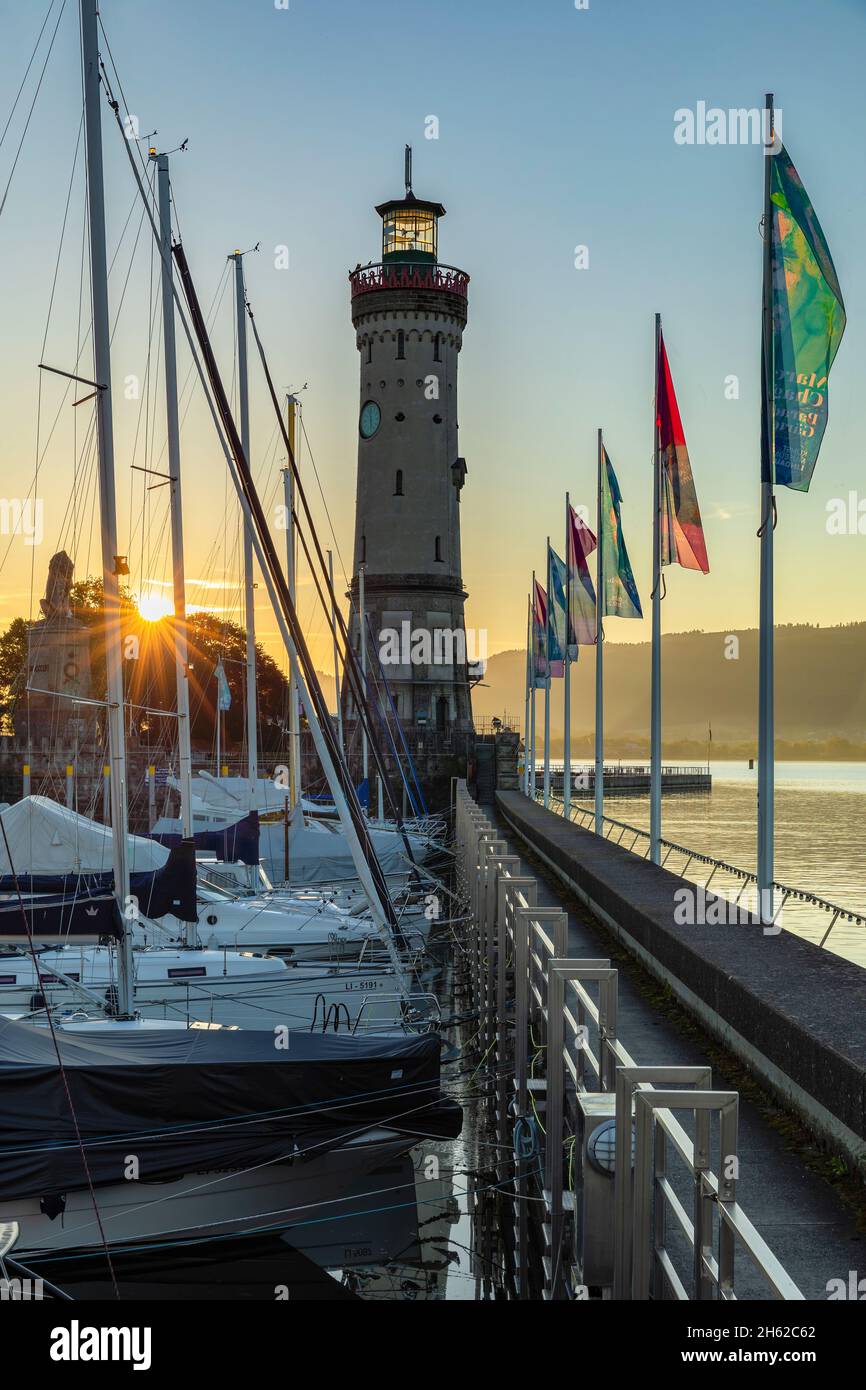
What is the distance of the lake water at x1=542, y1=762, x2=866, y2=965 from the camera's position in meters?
38.5

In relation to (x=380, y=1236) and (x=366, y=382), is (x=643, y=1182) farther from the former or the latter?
(x=366, y=382)

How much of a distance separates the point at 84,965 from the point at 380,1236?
10137 millimetres

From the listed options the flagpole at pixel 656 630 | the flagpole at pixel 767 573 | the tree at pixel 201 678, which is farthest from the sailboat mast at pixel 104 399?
the tree at pixel 201 678

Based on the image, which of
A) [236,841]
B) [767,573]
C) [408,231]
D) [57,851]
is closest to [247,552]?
[236,841]

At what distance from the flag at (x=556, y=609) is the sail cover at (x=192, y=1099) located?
3349 cm

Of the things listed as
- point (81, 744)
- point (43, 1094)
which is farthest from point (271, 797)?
point (81, 744)

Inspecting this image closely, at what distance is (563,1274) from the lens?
952 centimetres

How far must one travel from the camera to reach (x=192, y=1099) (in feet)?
39.7

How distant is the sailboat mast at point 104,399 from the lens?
59.1 ft

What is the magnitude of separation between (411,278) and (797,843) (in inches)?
1573

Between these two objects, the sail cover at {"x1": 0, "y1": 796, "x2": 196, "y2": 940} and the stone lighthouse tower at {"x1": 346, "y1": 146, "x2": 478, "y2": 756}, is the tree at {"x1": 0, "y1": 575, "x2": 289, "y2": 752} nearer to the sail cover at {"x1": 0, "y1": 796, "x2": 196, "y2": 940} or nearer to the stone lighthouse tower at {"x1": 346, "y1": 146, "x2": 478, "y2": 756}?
the stone lighthouse tower at {"x1": 346, "y1": 146, "x2": 478, "y2": 756}

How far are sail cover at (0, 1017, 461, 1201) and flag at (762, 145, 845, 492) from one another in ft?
28.9

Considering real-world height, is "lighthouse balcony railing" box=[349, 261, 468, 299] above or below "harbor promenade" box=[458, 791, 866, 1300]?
above

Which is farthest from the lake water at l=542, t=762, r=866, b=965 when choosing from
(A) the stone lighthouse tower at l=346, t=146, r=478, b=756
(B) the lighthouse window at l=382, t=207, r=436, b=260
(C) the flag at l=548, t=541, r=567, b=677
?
(B) the lighthouse window at l=382, t=207, r=436, b=260
